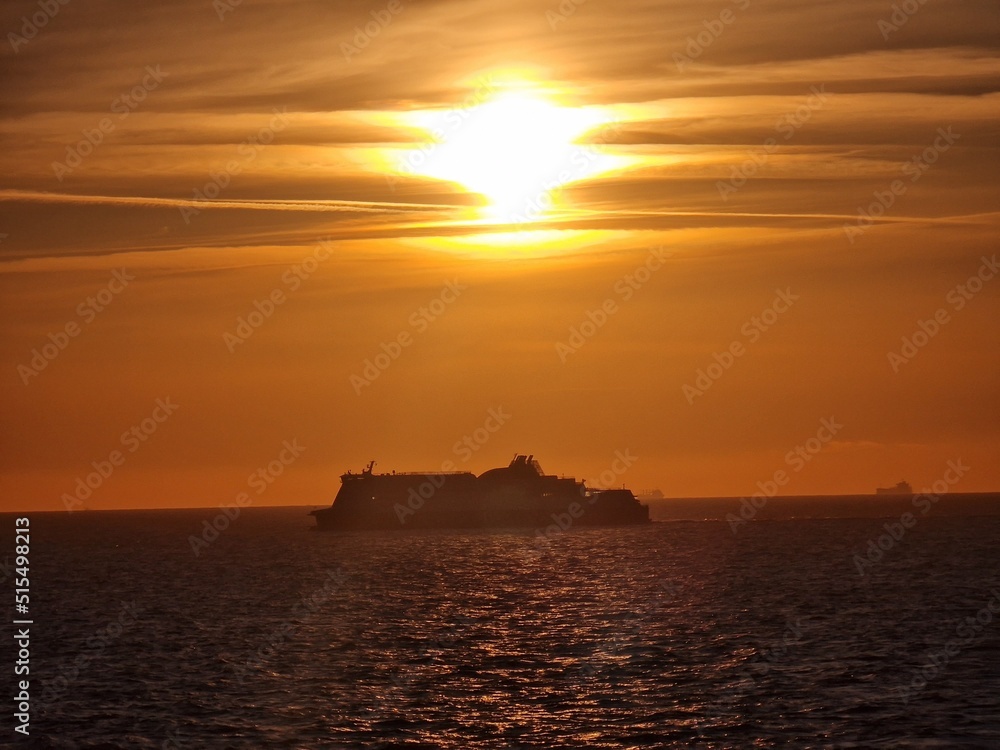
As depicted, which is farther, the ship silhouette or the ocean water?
the ship silhouette

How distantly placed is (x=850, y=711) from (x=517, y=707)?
1024 cm

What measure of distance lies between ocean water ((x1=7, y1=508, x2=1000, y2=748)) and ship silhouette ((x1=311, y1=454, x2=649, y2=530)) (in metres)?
71.8

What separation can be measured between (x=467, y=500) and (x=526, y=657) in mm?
124338

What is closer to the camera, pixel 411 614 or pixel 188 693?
pixel 188 693

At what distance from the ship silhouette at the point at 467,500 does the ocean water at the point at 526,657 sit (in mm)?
71848

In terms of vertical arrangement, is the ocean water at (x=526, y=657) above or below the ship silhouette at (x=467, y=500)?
below

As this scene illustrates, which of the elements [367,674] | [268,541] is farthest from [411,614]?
[268,541]

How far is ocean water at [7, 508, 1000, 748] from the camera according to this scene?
35.6m

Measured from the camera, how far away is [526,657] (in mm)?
48094

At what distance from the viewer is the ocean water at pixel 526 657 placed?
35.6 m

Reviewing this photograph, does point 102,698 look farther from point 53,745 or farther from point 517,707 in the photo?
point 517,707

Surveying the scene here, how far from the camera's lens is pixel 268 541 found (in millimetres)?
164125

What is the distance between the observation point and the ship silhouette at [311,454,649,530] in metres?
169

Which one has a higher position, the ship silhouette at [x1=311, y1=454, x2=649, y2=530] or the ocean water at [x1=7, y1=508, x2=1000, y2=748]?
the ship silhouette at [x1=311, y1=454, x2=649, y2=530]
